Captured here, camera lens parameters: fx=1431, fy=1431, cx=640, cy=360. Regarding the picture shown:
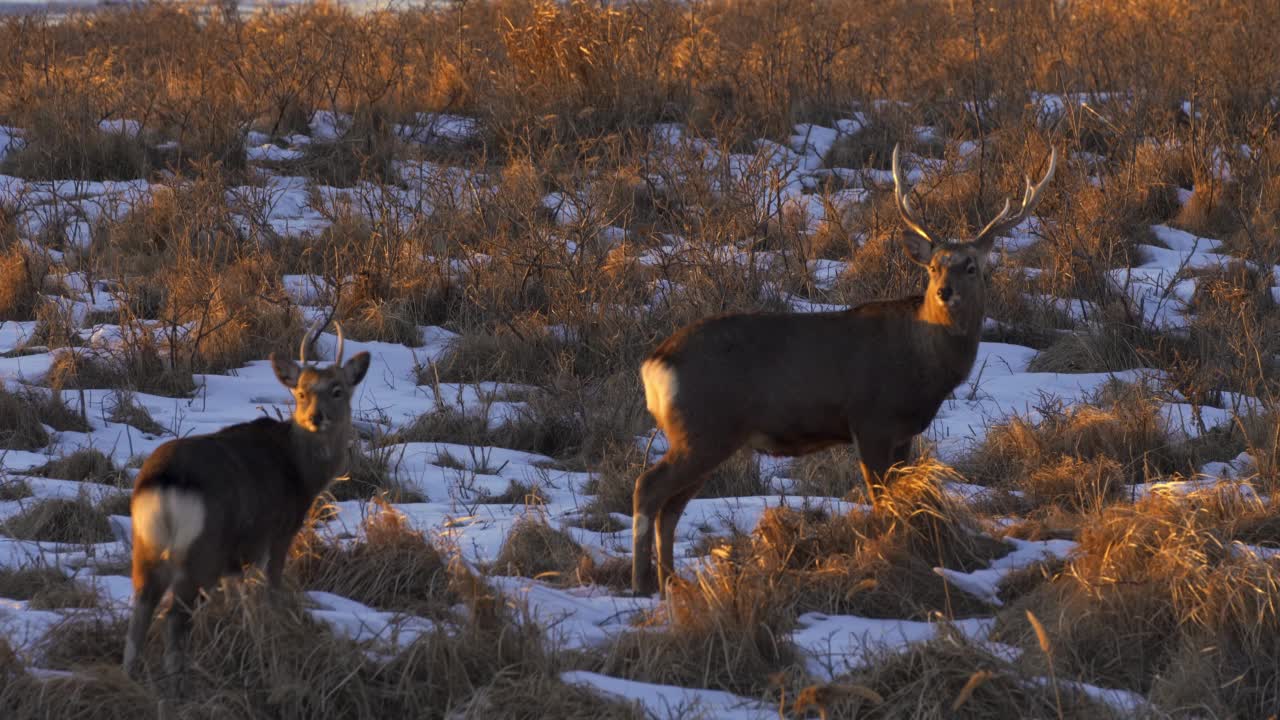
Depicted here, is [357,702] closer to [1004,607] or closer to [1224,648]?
[1004,607]

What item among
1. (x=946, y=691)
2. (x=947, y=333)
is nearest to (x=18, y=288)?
(x=947, y=333)

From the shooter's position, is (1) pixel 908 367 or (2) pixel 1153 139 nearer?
(1) pixel 908 367

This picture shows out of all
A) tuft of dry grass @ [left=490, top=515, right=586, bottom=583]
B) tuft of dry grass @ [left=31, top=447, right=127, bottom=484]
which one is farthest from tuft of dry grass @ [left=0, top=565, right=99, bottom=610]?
tuft of dry grass @ [left=490, top=515, right=586, bottom=583]

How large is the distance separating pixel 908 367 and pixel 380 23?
1195cm

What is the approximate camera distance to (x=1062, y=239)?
Answer: 419 inches

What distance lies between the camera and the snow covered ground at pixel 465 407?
214 inches

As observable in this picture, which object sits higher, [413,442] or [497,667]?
[497,667]

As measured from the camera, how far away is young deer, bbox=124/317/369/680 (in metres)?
4.87

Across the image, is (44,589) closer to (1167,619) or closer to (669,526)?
(669,526)

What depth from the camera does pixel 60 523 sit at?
6.66m

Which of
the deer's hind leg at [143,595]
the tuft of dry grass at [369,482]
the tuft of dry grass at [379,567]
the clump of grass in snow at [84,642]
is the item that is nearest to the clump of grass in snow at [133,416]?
the tuft of dry grass at [369,482]

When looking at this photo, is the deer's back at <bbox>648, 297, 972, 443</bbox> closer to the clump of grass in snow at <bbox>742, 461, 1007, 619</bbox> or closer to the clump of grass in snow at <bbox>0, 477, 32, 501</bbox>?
the clump of grass in snow at <bbox>742, 461, 1007, 619</bbox>

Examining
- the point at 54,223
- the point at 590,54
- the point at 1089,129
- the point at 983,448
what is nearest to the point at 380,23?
the point at 590,54

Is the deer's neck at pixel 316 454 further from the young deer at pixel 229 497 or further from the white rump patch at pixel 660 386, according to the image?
the white rump patch at pixel 660 386
